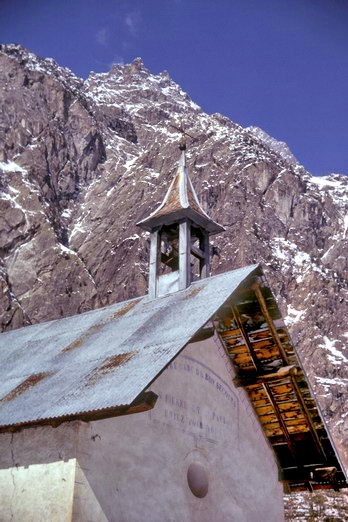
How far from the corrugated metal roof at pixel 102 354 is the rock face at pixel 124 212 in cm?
5580

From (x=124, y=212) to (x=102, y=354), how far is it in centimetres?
8100

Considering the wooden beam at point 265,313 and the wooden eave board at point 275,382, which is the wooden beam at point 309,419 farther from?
the wooden beam at point 265,313

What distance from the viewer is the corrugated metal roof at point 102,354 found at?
8328mm

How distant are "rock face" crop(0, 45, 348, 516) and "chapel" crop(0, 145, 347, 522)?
181ft

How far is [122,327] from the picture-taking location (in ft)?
37.7

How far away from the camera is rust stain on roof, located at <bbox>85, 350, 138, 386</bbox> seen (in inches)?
350

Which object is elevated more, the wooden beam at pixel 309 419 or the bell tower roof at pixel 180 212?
the bell tower roof at pixel 180 212

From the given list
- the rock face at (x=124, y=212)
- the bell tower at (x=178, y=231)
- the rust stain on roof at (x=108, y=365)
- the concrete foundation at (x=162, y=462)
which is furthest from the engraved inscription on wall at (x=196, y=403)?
the rock face at (x=124, y=212)

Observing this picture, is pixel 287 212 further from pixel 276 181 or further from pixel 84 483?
pixel 84 483

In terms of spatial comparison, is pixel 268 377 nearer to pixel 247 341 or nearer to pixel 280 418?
pixel 247 341

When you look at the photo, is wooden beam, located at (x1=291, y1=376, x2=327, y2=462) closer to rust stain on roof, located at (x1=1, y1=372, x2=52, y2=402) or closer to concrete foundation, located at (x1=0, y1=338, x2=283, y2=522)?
concrete foundation, located at (x1=0, y1=338, x2=283, y2=522)

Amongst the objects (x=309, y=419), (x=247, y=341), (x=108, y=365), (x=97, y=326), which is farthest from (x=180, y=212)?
(x=108, y=365)

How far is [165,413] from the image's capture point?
9.84 m

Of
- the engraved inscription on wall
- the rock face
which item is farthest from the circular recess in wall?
the rock face
